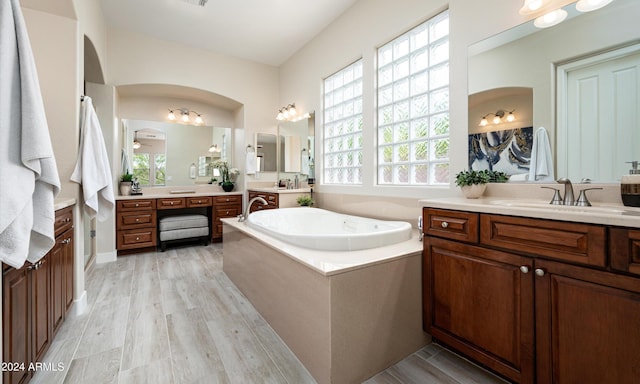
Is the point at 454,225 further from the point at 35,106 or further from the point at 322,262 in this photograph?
the point at 35,106

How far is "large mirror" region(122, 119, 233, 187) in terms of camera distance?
4.27 metres

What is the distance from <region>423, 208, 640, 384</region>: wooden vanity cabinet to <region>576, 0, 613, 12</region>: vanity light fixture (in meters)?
1.27

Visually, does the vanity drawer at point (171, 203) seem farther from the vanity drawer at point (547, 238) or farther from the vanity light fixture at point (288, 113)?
the vanity drawer at point (547, 238)

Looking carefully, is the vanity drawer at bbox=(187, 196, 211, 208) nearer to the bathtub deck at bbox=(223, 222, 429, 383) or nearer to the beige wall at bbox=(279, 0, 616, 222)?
the beige wall at bbox=(279, 0, 616, 222)

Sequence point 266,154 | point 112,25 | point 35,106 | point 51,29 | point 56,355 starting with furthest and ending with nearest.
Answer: point 266,154 → point 112,25 → point 51,29 → point 56,355 → point 35,106

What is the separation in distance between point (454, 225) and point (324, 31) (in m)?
3.24

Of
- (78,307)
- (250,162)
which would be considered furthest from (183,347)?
(250,162)

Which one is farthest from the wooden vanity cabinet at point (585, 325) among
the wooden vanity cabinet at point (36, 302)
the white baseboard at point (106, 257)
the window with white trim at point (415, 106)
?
the white baseboard at point (106, 257)

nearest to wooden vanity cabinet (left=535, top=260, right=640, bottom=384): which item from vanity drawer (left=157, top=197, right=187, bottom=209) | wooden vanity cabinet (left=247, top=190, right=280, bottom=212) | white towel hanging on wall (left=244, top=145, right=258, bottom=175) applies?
wooden vanity cabinet (left=247, top=190, right=280, bottom=212)

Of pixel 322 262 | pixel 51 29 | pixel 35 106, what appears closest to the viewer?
pixel 35 106

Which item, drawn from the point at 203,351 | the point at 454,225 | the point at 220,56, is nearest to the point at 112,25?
the point at 220,56

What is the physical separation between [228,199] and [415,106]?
321 cm

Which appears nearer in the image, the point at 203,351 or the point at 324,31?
the point at 203,351

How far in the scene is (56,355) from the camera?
1.60 metres
